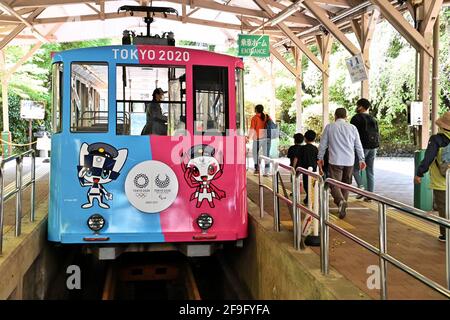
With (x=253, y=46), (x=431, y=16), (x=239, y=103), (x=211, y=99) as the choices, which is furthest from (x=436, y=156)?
(x=253, y=46)

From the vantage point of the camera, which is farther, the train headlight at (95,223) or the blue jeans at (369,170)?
the blue jeans at (369,170)

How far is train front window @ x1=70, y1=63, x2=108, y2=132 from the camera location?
6551 mm

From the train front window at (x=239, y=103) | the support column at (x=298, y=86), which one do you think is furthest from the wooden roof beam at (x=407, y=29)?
the support column at (x=298, y=86)

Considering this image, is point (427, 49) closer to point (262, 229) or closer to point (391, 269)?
point (262, 229)

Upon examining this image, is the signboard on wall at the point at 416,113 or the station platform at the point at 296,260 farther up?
the signboard on wall at the point at 416,113

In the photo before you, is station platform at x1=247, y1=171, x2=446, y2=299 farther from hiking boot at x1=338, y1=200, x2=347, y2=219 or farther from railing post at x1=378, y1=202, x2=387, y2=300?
railing post at x1=378, y1=202, x2=387, y2=300

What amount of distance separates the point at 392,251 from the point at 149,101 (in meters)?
3.20

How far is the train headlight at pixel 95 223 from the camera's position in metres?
6.48

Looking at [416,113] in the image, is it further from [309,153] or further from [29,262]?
[29,262]

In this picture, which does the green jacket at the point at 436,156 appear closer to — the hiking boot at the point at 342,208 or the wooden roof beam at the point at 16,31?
the hiking boot at the point at 342,208

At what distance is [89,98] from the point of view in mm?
6648

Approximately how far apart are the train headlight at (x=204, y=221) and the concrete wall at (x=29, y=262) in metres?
1.93
